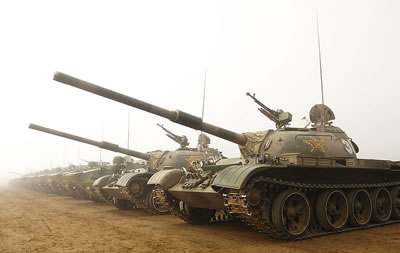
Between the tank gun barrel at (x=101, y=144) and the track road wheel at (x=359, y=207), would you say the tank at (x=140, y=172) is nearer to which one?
the tank gun barrel at (x=101, y=144)

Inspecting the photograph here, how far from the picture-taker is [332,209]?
9508 mm

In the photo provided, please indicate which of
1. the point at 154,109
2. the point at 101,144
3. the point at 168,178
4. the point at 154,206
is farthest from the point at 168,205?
the point at 101,144

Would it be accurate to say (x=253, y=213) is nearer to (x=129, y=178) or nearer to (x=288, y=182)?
(x=288, y=182)

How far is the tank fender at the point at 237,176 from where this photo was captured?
7645 millimetres

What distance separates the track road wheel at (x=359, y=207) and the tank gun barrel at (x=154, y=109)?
127 inches

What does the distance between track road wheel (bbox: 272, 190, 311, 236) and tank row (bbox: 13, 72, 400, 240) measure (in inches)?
0.8

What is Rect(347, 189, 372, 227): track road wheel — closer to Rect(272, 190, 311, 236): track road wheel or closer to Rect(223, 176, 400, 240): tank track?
Rect(223, 176, 400, 240): tank track

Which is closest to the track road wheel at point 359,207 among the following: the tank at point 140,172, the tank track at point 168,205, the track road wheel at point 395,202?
the track road wheel at point 395,202

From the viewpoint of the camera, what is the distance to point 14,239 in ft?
28.4

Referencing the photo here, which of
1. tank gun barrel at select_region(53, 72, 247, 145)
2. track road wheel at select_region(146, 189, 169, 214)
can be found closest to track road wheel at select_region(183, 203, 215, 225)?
tank gun barrel at select_region(53, 72, 247, 145)

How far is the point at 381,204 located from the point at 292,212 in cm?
396

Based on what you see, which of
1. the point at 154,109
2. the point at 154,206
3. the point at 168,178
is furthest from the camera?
the point at 154,206

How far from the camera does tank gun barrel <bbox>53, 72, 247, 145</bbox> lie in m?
8.76

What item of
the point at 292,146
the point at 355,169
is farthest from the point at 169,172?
the point at 355,169
